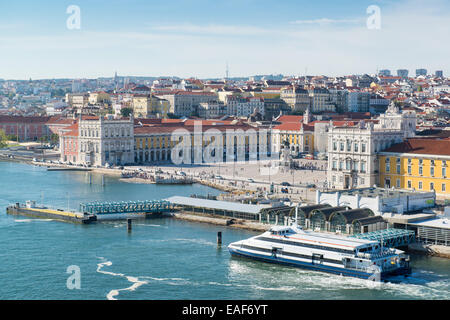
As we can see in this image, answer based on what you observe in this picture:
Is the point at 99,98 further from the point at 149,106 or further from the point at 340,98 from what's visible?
the point at 340,98

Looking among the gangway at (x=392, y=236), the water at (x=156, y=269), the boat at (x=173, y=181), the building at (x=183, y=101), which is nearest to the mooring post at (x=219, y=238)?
the water at (x=156, y=269)

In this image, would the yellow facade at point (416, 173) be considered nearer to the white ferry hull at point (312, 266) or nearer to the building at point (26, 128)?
the white ferry hull at point (312, 266)

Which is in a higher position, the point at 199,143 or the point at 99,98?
the point at 99,98

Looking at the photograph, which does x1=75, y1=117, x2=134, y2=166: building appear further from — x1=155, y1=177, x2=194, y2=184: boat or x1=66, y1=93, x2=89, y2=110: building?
x1=66, y1=93, x2=89, y2=110: building

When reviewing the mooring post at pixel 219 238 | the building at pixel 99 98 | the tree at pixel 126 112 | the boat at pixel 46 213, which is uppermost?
the building at pixel 99 98

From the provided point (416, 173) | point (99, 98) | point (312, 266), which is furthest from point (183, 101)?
point (312, 266)
